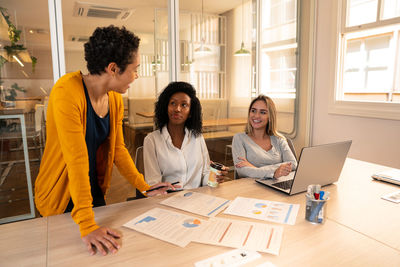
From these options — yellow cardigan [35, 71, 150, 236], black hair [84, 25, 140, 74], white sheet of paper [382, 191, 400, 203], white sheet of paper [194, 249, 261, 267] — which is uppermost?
black hair [84, 25, 140, 74]

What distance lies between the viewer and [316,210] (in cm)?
110

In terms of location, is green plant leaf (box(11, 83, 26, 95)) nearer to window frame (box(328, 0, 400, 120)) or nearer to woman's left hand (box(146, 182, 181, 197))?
woman's left hand (box(146, 182, 181, 197))

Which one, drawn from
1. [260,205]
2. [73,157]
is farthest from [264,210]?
[73,157]

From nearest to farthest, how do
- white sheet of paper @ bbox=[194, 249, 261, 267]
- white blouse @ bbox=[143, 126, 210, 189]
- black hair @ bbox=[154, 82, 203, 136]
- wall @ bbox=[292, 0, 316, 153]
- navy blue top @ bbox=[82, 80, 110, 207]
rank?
white sheet of paper @ bbox=[194, 249, 261, 267]
navy blue top @ bbox=[82, 80, 110, 207]
white blouse @ bbox=[143, 126, 210, 189]
black hair @ bbox=[154, 82, 203, 136]
wall @ bbox=[292, 0, 316, 153]

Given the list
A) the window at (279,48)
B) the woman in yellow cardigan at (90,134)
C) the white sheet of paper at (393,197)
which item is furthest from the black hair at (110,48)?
the window at (279,48)

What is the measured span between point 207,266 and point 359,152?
2.99 meters

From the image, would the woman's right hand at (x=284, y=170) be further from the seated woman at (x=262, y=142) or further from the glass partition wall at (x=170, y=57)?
the glass partition wall at (x=170, y=57)

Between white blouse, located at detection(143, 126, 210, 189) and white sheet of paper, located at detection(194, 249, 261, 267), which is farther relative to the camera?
white blouse, located at detection(143, 126, 210, 189)

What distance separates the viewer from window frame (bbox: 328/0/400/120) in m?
2.79

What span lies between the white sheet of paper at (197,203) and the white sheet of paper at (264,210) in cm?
5

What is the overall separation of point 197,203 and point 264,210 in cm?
31

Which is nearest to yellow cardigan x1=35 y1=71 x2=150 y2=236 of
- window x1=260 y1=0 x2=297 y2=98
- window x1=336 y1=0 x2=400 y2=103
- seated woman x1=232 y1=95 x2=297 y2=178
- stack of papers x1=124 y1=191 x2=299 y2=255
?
stack of papers x1=124 y1=191 x2=299 y2=255

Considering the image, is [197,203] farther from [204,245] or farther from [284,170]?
[284,170]

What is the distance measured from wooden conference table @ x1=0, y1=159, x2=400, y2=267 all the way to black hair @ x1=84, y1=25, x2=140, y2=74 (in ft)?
2.09
